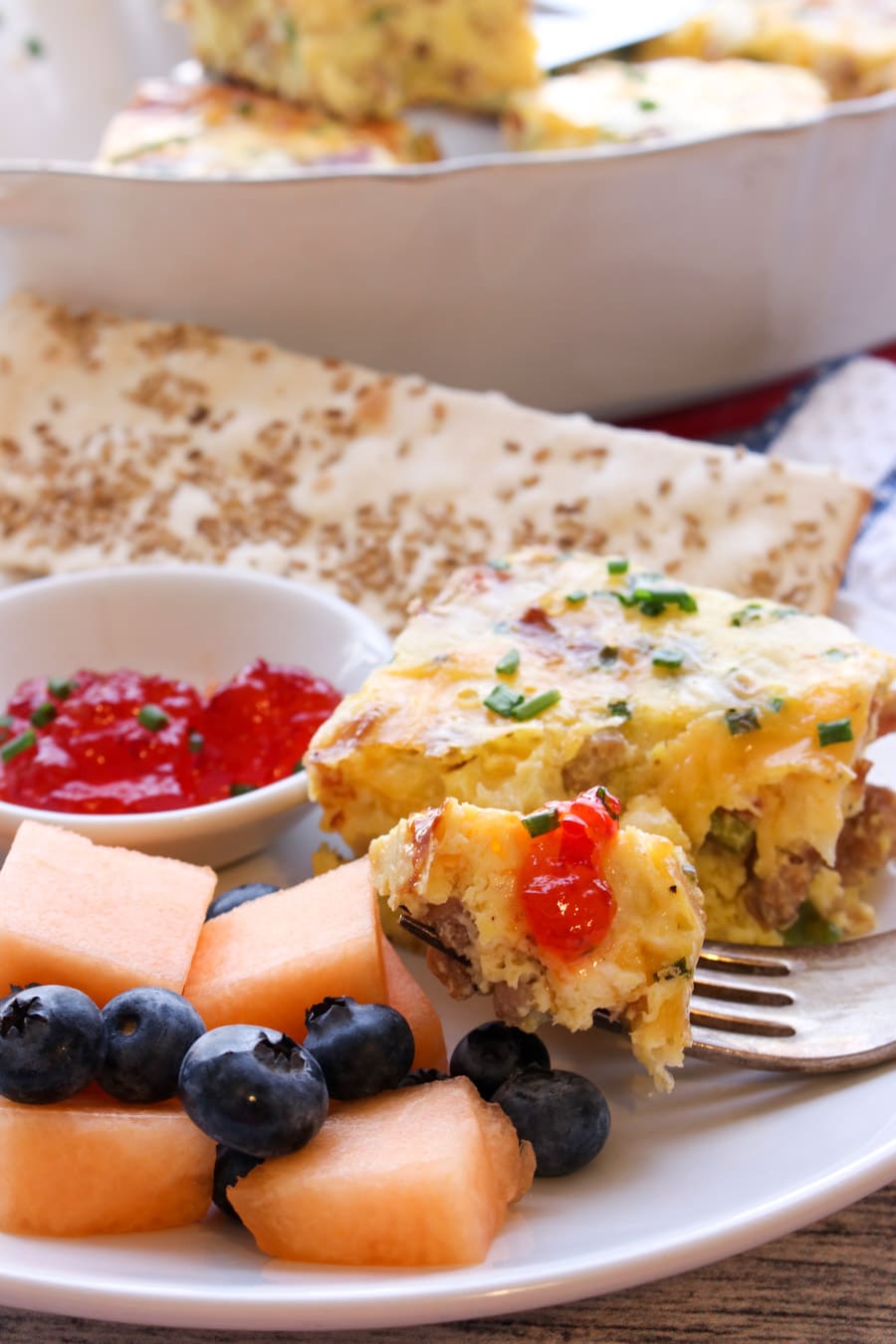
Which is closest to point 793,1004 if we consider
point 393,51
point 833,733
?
point 833,733

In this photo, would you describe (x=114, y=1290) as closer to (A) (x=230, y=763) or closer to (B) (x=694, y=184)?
(A) (x=230, y=763)

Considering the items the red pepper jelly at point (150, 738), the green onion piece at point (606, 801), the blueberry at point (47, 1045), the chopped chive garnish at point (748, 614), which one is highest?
the green onion piece at point (606, 801)

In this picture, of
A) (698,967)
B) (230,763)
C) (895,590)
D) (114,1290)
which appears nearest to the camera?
(114,1290)

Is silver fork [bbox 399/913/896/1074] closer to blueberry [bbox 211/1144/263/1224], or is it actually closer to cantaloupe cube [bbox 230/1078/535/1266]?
cantaloupe cube [bbox 230/1078/535/1266]

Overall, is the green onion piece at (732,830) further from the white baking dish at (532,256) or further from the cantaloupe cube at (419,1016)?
the white baking dish at (532,256)

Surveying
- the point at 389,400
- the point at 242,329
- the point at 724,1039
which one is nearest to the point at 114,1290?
the point at 724,1039

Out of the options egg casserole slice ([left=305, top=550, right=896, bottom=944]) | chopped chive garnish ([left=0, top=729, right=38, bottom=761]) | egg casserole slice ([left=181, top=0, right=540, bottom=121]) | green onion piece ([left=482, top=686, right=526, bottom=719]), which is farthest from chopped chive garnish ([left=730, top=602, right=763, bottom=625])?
egg casserole slice ([left=181, top=0, right=540, bottom=121])

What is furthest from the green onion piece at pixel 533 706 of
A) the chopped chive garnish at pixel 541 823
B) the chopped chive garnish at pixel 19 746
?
the chopped chive garnish at pixel 19 746
